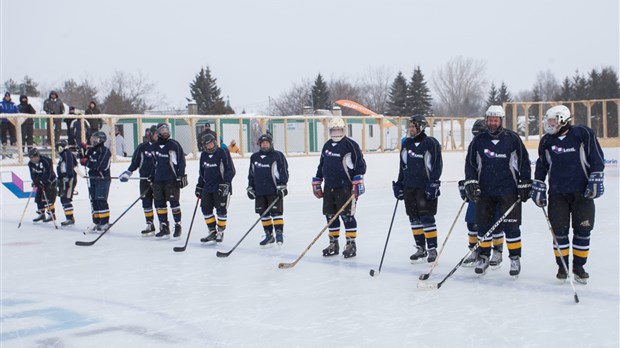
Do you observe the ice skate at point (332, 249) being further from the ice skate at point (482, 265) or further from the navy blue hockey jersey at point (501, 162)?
the navy blue hockey jersey at point (501, 162)

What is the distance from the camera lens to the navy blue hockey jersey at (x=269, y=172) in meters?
7.49

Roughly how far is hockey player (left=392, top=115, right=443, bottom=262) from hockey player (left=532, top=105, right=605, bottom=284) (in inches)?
42.7

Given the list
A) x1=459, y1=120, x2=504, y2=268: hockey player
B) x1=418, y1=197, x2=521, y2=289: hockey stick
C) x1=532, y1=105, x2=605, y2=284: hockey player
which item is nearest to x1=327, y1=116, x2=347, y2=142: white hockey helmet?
x1=459, y1=120, x2=504, y2=268: hockey player

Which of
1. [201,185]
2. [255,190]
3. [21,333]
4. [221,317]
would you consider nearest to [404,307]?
[221,317]

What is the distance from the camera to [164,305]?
4.91 m

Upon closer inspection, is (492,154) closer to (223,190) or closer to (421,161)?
(421,161)

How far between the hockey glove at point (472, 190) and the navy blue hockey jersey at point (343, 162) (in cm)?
141

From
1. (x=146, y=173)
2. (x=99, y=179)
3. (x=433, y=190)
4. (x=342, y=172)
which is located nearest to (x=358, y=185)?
(x=342, y=172)

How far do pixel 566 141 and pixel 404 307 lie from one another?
71.6 inches

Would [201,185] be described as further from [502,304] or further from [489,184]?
[502,304]

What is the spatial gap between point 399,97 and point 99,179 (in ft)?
133

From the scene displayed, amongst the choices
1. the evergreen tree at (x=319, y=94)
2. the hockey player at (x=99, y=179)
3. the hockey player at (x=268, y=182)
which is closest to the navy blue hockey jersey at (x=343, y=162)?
the hockey player at (x=268, y=182)

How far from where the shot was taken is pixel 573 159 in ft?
16.2

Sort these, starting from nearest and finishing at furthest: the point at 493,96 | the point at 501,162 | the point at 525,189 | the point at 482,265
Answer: the point at 525,189 → the point at 501,162 → the point at 482,265 → the point at 493,96
